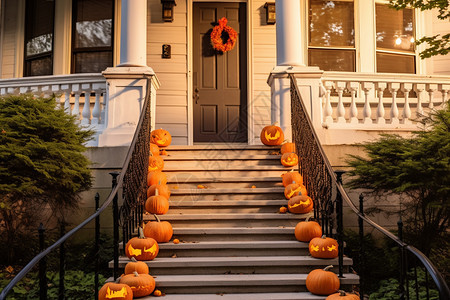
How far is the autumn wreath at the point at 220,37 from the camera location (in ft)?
30.7

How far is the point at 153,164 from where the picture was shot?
6.46 meters

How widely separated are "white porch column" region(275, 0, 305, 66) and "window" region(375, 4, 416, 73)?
2938 millimetres

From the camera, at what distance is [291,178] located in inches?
237

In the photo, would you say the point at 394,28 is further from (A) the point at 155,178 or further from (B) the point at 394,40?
(A) the point at 155,178

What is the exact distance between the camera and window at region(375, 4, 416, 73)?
9.76 metres

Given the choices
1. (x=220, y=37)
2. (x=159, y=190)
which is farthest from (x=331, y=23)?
(x=159, y=190)

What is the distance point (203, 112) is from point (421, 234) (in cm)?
483

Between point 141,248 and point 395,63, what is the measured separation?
701cm

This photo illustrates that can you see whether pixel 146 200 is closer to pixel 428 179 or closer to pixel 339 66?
pixel 428 179

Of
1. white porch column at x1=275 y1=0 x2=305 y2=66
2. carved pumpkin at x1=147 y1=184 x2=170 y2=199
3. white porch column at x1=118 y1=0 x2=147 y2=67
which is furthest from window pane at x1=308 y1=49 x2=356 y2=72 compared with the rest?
carved pumpkin at x1=147 y1=184 x2=170 y2=199

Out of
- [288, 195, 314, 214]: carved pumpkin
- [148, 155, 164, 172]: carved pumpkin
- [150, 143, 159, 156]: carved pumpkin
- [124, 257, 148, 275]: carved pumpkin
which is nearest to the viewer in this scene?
[124, 257, 148, 275]: carved pumpkin

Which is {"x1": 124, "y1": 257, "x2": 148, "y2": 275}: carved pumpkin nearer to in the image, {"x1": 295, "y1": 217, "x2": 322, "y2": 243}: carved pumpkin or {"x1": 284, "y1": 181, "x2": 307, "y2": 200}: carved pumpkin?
{"x1": 295, "y1": 217, "x2": 322, "y2": 243}: carved pumpkin

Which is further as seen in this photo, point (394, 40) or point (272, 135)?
point (394, 40)

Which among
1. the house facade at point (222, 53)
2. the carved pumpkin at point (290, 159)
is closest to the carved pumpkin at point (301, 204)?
the carved pumpkin at point (290, 159)
